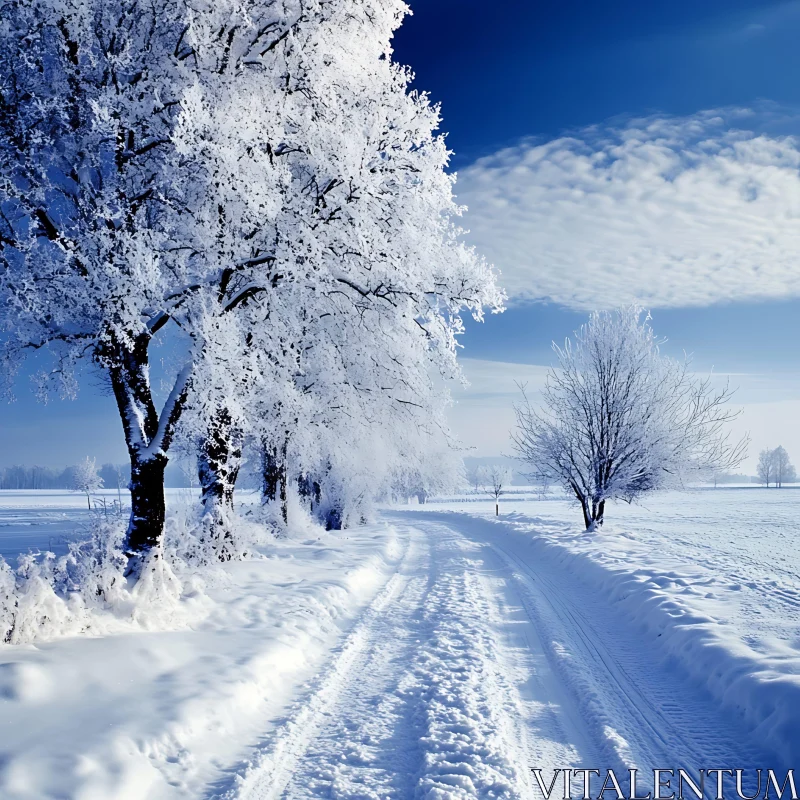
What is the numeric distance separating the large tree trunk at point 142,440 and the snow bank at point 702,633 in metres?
6.99

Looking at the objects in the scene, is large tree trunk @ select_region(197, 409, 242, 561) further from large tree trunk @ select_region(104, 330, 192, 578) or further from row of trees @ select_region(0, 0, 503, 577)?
Answer: large tree trunk @ select_region(104, 330, 192, 578)

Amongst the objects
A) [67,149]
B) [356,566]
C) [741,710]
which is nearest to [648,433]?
[356,566]

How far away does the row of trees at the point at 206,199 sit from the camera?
6.62 m

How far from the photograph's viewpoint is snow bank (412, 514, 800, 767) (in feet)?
13.8

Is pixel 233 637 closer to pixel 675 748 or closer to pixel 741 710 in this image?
pixel 675 748

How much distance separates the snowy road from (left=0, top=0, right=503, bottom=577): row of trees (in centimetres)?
402

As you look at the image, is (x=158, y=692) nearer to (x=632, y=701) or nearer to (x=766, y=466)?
(x=632, y=701)

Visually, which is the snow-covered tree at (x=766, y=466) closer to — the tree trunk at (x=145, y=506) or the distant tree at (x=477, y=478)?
the distant tree at (x=477, y=478)

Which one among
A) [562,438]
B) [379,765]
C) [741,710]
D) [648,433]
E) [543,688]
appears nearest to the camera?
[379,765]

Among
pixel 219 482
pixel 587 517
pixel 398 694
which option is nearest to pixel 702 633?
pixel 398 694

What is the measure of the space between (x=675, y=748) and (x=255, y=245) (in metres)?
7.67

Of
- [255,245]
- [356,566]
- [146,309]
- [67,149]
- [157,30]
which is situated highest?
[157,30]

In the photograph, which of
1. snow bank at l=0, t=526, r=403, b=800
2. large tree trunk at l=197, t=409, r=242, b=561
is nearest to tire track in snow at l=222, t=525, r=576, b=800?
snow bank at l=0, t=526, r=403, b=800

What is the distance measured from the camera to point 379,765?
3.78 metres
